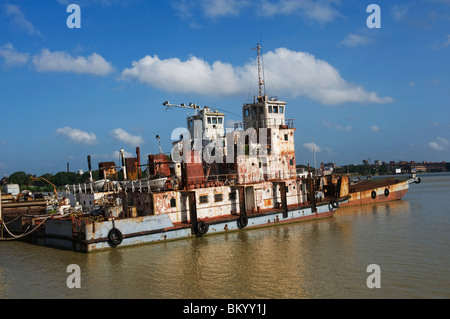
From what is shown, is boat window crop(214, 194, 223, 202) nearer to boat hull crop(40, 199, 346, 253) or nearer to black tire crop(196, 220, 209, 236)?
boat hull crop(40, 199, 346, 253)

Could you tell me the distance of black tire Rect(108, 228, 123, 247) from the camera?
2102cm

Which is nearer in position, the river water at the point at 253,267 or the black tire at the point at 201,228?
the river water at the point at 253,267

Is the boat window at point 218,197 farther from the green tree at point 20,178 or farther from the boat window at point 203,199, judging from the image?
the green tree at point 20,178

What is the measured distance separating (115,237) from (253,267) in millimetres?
8554

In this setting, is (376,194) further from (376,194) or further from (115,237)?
(115,237)

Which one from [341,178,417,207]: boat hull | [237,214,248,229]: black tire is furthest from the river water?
[341,178,417,207]: boat hull

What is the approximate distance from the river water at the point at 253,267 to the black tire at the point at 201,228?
477mm

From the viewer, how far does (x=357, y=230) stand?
26.2 metres

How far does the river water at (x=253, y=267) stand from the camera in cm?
1430

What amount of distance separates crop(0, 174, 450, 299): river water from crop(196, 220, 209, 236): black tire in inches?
18.8

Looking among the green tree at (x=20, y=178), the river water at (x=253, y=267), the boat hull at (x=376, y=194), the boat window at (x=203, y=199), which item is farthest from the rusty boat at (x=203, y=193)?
the green tree at (x=20, y=178)

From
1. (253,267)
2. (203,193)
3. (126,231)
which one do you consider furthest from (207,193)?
(253,267)

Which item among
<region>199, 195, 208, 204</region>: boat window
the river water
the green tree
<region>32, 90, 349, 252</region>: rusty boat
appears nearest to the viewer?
the river water

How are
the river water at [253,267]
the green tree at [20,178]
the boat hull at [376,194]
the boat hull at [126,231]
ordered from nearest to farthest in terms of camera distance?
1. the river water at [253,267]
2. the boat hull at [126,231]
3. the boat hull at [376,194]
4. the green tree at [20,178]
